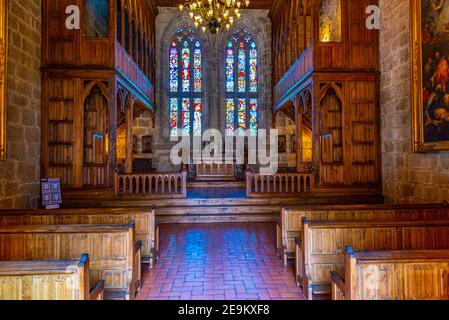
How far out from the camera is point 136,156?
15547 millimetres

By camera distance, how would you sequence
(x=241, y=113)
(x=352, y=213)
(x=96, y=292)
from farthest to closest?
(x=241, y=113), (x=352, y=213), (x=96, y=292)

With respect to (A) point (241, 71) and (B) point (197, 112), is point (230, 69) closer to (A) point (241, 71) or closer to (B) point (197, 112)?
(A) point (241, 71)

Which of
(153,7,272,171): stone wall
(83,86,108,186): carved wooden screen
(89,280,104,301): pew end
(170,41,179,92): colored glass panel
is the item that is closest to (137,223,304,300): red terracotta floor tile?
(89,280,104,301): pew end

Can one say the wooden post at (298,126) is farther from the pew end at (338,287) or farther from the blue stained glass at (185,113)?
the pew end at (338,287)

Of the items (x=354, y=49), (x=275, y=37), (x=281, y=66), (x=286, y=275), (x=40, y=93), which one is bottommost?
(x=286, y=275)

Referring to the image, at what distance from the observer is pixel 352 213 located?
5.00m

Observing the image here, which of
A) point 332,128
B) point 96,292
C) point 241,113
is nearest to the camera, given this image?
point 96,292

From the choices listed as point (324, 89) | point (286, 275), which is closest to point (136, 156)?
point (324, 89)

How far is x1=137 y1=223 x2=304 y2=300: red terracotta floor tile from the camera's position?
4.08 metres

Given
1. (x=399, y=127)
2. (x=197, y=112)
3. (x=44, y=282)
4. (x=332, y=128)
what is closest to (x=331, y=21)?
(x=332, y=128)

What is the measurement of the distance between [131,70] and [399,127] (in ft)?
27.5

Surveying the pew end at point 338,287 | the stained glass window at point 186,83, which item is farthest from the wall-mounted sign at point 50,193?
the stained glass window at point 186,83

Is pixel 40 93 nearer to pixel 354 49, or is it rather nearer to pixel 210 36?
pixel 354 49

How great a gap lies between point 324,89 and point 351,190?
303 cm
